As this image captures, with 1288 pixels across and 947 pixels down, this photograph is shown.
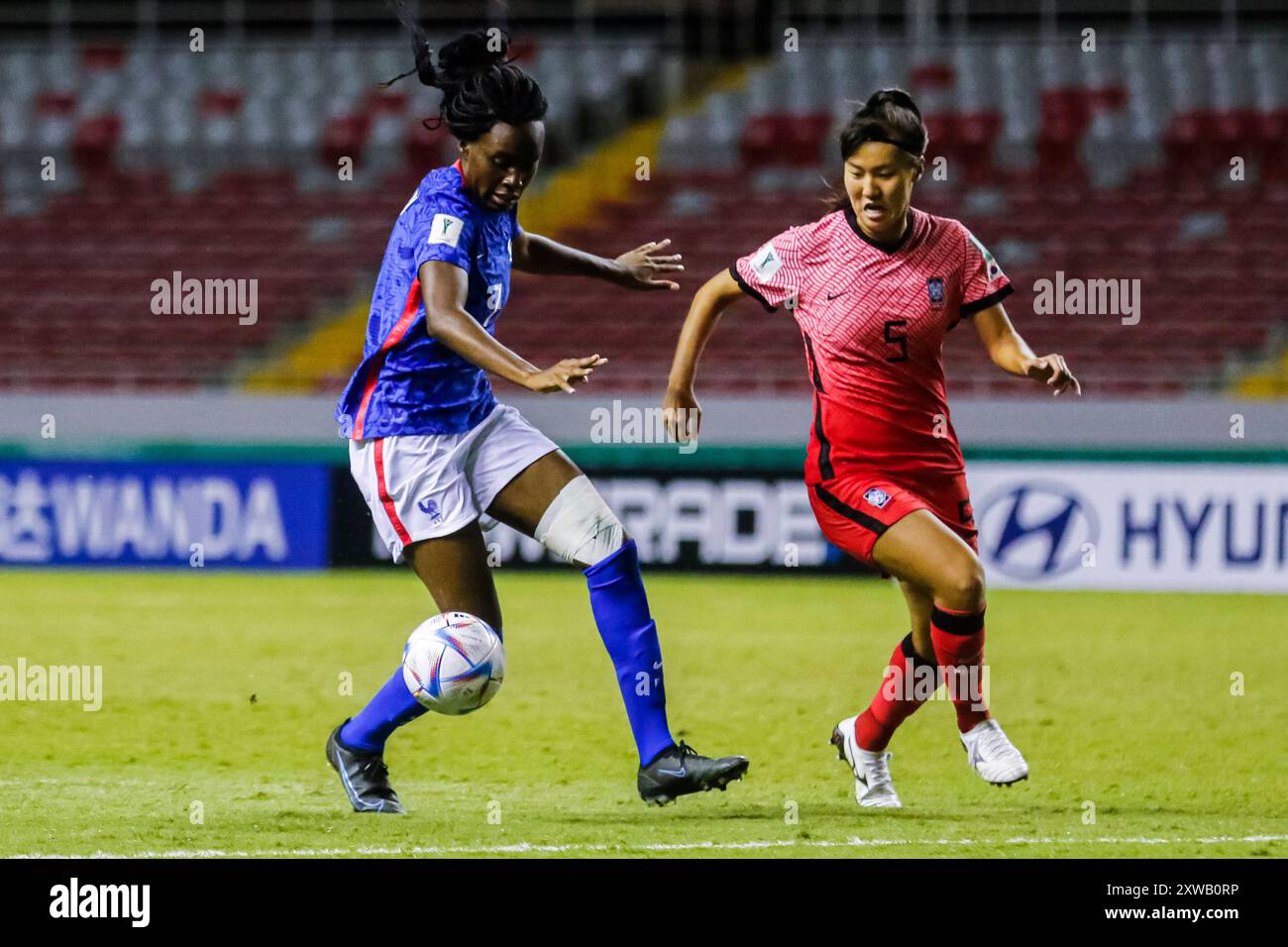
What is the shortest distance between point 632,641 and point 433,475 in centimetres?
76

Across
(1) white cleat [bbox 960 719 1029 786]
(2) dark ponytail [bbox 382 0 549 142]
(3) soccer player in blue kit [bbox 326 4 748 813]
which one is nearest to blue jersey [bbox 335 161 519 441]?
(3) soccer player in blue kit [bbox 326 4 748 813]

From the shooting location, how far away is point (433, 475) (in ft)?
17.9

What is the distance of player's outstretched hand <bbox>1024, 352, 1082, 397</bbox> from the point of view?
5.32 m

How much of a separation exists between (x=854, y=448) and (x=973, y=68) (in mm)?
13544

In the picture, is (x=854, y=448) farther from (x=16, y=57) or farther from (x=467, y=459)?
(x=16, y=57)

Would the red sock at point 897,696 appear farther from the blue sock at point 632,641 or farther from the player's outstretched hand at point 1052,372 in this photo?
the player's outstretched hand at point 1052,372

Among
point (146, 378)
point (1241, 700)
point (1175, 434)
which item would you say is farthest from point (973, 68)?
point (1241, 700)

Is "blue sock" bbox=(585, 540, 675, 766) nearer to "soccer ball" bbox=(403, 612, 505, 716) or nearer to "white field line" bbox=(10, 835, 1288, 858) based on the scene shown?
"soccer ball" bbox=(403, 612, 505, 716)

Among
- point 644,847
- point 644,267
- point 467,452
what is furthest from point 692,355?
point 644,847

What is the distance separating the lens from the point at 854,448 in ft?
18.7

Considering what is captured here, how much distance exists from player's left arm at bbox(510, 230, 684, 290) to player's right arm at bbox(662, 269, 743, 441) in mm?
179

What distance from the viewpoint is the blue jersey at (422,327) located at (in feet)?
17.6

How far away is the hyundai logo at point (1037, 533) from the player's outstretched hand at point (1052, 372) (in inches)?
273

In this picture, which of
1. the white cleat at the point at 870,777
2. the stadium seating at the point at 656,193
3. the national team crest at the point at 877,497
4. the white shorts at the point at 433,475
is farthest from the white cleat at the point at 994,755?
the stadium seating at the point at 656,193
